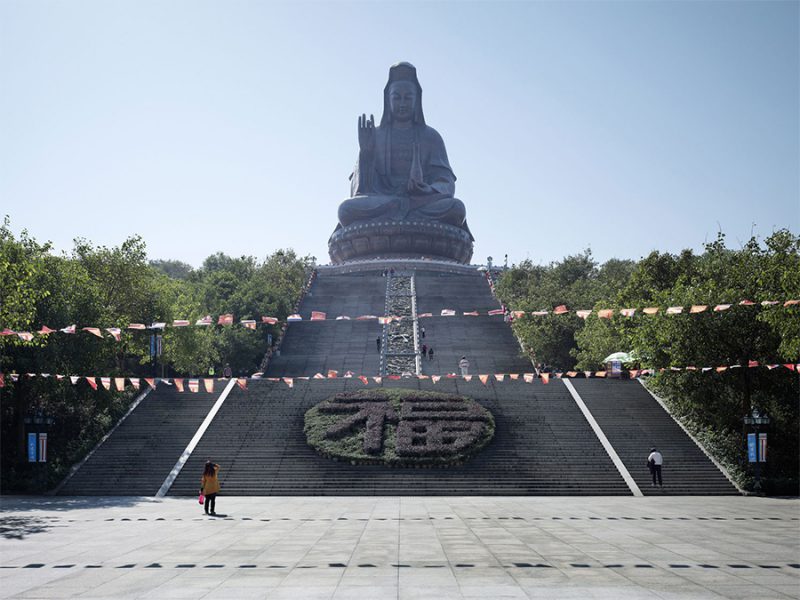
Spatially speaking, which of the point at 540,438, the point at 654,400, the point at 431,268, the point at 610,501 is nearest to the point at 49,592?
→ the point at 610,501

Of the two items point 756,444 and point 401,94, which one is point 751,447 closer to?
point 756,444

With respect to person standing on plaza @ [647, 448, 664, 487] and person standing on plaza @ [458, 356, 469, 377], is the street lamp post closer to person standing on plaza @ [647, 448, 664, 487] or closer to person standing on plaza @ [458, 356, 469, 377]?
person standing on plaza @ [647, 448, 664, 487]

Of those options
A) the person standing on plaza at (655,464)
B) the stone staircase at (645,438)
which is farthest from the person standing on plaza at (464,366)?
the person standing on plaza at (655,464)

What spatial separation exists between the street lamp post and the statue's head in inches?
2070

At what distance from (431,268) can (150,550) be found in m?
57.4

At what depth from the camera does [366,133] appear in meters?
73.6

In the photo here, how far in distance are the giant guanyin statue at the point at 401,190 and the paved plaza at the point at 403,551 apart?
5155 cm

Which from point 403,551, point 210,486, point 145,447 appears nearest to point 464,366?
point 145,447

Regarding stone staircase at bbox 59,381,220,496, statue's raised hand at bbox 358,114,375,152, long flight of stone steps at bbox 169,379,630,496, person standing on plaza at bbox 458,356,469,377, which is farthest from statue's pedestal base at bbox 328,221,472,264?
long flight of stone steps at bbox 169,379,630,496

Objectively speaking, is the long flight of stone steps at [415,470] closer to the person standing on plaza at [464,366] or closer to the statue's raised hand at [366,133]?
the person standing on plaza at [464,366]

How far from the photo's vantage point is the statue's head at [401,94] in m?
73.6

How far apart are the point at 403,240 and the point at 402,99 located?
12.4 meters

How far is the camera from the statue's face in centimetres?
7356

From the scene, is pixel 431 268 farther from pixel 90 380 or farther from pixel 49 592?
pixel 49 592
